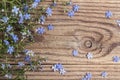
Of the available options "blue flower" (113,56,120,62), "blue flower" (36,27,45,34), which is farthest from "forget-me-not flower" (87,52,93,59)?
"blue flower" (36,27,45,34)

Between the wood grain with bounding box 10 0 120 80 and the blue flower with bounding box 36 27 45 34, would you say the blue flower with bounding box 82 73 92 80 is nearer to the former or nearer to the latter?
the wood grain with bounding box 10 0 120 80

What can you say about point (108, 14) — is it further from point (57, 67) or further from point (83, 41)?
point (57, 67)

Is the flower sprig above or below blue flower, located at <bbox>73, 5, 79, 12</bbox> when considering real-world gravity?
below

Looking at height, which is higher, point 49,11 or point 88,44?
point 49,11

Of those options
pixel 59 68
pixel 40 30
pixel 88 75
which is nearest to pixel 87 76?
pixel 88 75

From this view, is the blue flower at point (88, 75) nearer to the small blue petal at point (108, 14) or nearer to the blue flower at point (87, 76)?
the blue flower at point (87, 76)

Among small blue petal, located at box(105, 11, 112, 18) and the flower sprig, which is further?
small blue petal, located at box(105, 11, 112, 18)

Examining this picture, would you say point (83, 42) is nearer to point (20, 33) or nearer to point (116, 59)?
point (116, 59)

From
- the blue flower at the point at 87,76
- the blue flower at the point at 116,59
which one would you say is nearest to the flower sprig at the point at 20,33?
the blue flower at the point at 87,76

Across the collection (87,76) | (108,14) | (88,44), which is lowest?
(87,76)
